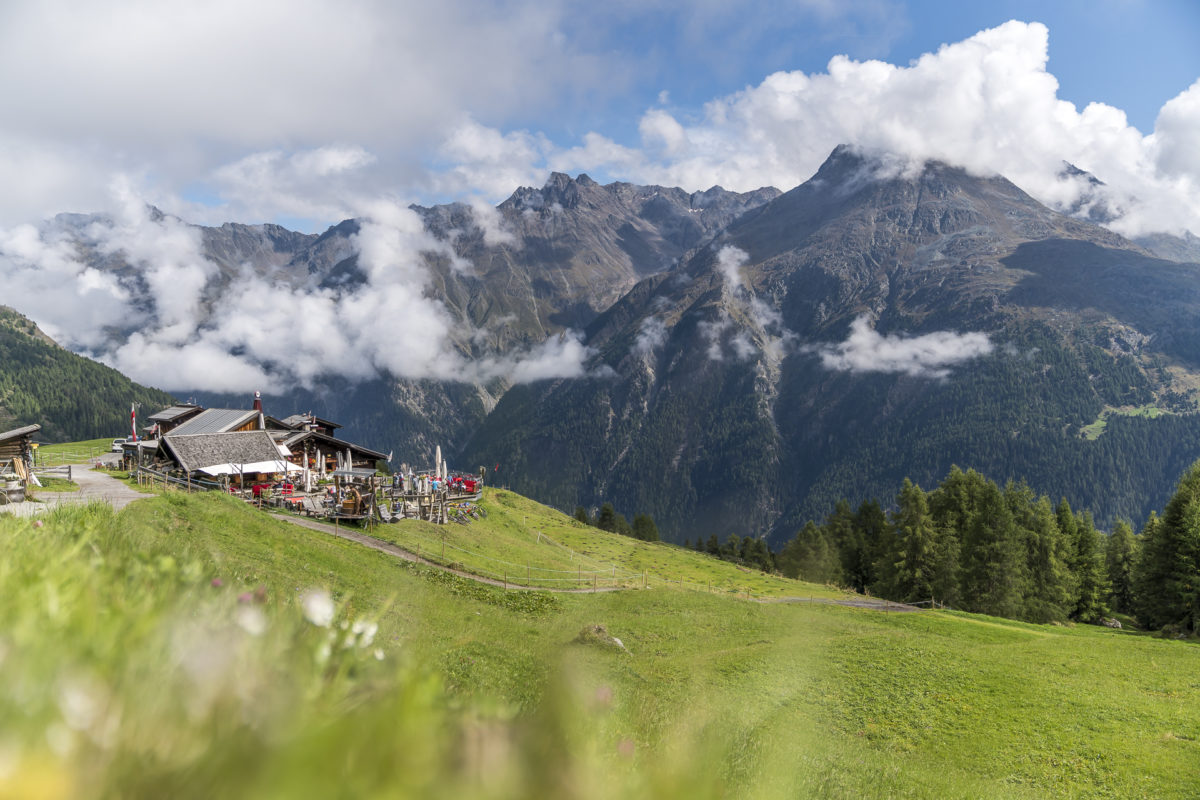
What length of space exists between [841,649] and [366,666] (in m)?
29.0

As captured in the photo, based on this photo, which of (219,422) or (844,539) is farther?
(844,539)

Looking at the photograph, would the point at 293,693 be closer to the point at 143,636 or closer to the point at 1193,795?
the point at 143,636

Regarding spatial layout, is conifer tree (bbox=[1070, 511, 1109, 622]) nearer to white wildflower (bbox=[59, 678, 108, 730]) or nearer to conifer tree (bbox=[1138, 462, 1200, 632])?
conifer tree (bbox=[1138, 462, 1200, 632])

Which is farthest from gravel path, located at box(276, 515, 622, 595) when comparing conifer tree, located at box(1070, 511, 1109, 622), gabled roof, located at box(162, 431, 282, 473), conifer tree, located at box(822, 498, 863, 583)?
conifer tree, located at box(1070, 511, 1109, 622)

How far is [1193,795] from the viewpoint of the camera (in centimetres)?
1396

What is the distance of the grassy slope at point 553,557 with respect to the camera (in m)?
39.8

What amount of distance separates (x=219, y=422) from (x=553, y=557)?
3926 cm

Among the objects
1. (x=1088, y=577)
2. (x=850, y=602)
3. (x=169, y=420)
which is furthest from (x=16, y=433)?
(x=1088, y=577)

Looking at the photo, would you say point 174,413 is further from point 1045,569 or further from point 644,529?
point 1045,569

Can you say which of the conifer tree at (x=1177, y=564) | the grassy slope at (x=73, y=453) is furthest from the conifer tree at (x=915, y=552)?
the grassy slope at (x=73, y=453)

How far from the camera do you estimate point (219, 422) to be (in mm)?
63562

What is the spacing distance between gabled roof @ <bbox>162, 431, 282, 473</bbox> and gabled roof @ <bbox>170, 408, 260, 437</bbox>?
1018 cm

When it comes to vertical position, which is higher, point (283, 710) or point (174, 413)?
point (283, 710)

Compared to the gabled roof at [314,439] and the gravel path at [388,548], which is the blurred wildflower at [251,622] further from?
the gabled roof at [314,439]
